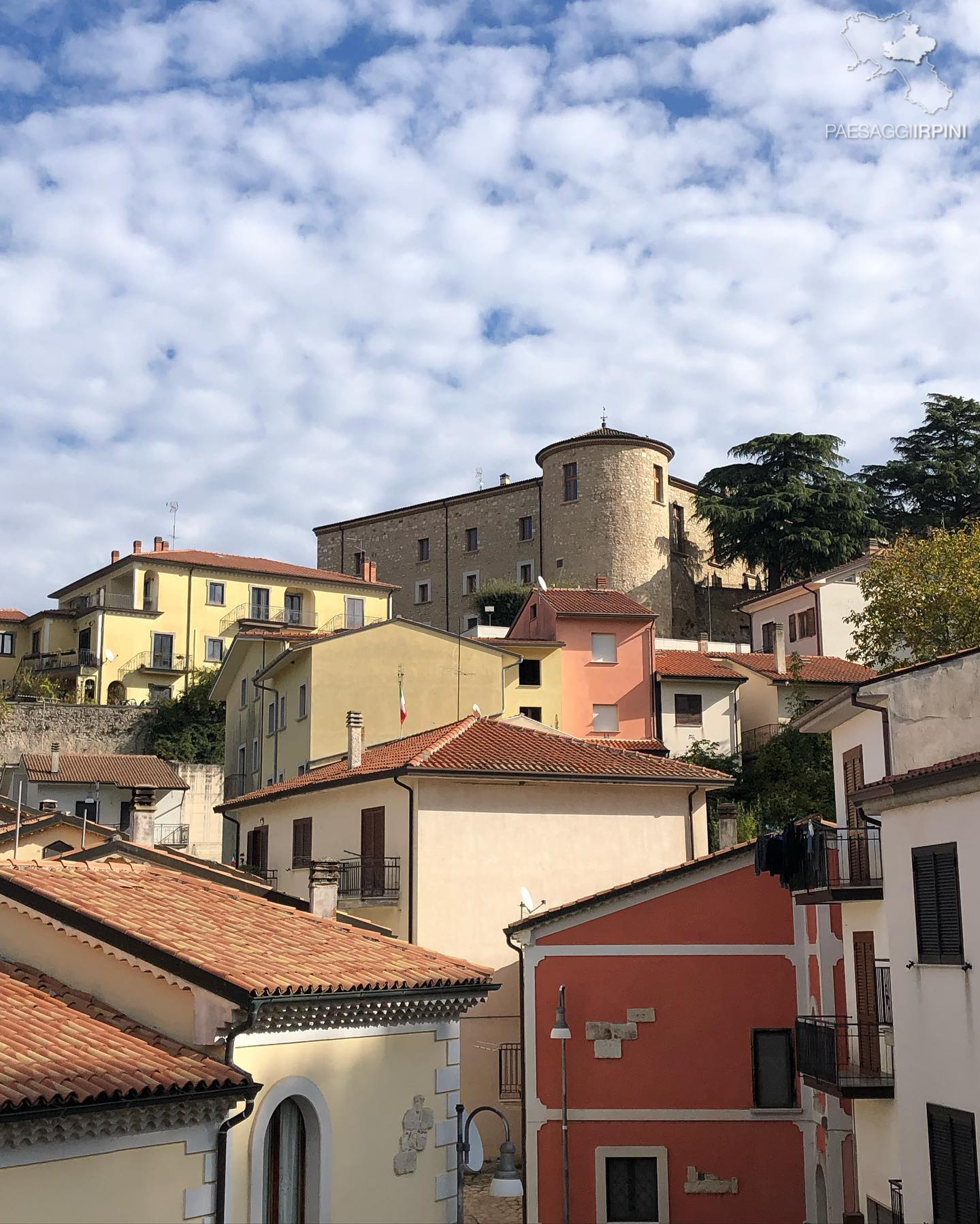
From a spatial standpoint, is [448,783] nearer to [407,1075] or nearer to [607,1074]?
[607,1074]

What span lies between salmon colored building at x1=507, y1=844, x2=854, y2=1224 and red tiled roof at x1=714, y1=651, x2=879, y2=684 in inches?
969

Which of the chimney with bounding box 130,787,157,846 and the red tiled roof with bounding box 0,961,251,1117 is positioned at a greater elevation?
the chimney with bounding box 130,787,157,846

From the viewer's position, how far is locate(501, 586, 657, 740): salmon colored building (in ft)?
156

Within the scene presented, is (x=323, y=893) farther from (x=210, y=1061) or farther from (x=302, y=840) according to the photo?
(x=302, y=840)

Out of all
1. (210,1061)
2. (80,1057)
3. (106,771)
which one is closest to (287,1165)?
(210,1061)

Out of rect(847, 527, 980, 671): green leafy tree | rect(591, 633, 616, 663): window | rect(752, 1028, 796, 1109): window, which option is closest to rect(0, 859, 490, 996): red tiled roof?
rect(752, 1028, 796, 1109): window

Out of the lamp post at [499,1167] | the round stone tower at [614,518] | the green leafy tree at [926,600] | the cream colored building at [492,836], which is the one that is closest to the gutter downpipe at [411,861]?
the cream colored building at [492,836]

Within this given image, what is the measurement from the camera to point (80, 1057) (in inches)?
432

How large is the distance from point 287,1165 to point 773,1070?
39.6 feet

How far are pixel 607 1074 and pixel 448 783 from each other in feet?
19.8

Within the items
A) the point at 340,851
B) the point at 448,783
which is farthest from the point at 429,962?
the point at 340,851

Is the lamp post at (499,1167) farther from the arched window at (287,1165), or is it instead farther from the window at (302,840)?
the window at (302,840)

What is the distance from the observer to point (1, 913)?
1418 centimetres

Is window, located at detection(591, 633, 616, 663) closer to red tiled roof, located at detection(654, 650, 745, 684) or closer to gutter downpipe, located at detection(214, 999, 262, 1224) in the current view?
red tiled roof, located at detection(654, 650, 745, 684)
